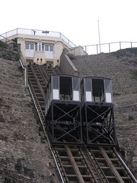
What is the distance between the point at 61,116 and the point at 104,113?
9.12 feet

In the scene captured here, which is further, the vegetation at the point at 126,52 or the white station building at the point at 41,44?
the white station building at the point at 41,44

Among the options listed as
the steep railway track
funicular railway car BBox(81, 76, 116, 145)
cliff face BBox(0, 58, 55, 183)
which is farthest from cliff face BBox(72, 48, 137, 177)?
cliff face BBox(0, 58, 55, 183)

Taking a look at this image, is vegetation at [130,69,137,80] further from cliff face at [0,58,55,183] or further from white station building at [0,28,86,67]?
white station building at [0,28,86,67]

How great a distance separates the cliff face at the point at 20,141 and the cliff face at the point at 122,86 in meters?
4.96

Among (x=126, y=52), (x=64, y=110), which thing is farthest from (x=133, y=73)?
(x=64, y=110)

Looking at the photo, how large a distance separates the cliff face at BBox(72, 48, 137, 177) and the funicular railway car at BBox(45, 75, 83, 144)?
2899mm

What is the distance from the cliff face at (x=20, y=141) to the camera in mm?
19422

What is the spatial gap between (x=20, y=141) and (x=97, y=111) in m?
5.91

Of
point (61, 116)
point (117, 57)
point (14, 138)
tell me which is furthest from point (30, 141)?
point (117, 57)

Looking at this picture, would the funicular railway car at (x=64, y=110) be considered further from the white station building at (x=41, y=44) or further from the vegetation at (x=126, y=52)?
the white station building at (x=41, y=44)

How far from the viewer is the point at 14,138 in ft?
75.4

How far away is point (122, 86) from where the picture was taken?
35.8 m

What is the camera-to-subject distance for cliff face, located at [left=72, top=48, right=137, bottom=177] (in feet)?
80.5

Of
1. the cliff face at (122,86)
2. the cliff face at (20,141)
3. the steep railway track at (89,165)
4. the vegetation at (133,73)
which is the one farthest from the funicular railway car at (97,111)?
the vegetation at (133,73)
